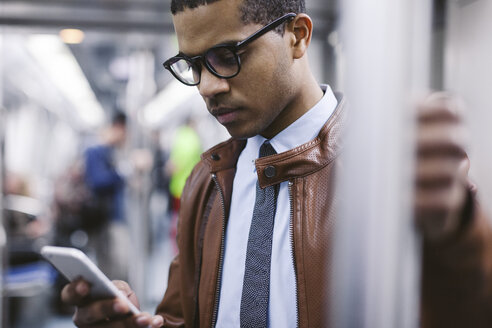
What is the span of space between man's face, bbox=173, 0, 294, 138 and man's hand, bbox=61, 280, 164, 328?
441 millimetres

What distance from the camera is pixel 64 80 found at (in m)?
8.48

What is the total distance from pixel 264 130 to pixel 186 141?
3909 mm

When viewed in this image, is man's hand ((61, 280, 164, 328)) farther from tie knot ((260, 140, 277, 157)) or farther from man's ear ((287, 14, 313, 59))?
man's ear ((287, 14, 313, 59))

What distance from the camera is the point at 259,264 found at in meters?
0.97

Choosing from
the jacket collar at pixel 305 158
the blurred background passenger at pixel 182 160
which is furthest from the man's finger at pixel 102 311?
the blurred background passenger at pixel 182 160

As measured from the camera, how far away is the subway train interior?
41cm

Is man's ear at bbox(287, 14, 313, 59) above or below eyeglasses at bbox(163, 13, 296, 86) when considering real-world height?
above

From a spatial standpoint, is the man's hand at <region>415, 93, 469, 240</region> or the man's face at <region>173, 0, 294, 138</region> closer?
the man's hand at <region>415, 93, 469, 240</region>

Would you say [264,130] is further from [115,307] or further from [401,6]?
[401,6]

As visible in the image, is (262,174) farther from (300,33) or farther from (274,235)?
(300,33)

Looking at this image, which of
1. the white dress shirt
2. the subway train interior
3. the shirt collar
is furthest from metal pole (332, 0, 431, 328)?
the shirt collar

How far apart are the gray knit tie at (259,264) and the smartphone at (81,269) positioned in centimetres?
24

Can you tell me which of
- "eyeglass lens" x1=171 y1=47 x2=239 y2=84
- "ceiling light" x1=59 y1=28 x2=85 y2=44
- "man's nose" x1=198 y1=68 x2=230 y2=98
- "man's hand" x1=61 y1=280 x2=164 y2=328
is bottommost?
"man's hand" x1=61 y1=280 x2=164 y2=328

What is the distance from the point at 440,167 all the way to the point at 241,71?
0.64 metres
